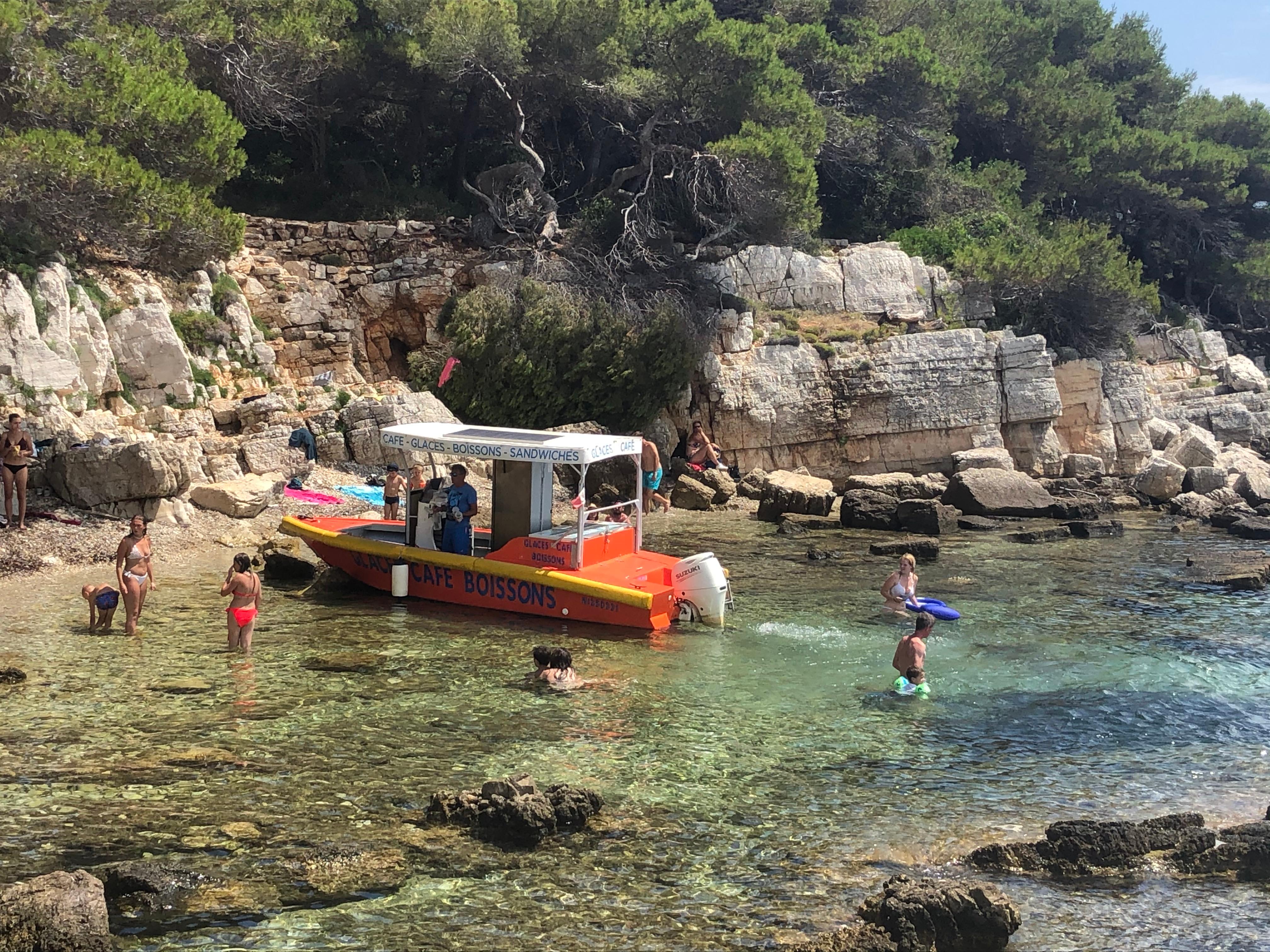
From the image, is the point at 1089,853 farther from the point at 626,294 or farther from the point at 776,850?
the point at 626,294

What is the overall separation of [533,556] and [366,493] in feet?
23.9

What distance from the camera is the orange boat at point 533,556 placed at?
14086 mm

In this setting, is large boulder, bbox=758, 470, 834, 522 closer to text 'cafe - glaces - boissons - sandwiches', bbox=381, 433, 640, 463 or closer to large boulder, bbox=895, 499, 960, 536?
large boulder, bbox=895, 499, 960, 536

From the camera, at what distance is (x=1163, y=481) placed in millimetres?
28312

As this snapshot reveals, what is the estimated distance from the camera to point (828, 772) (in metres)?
9.45

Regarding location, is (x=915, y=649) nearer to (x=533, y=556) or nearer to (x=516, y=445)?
(x=533, y=556)

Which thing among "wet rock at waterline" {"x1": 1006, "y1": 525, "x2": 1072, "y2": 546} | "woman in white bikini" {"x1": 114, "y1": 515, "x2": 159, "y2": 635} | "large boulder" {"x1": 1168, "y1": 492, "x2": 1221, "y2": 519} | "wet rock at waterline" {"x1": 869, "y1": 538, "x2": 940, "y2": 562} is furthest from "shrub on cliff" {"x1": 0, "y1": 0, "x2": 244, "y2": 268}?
"large boulder" {"x1": 1168, "y1": 492, "x2": 1221, "y2": 519}

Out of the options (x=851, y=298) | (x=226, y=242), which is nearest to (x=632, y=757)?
(x=226, y=242)

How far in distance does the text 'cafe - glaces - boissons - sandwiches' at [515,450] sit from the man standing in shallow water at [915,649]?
4.27 metres

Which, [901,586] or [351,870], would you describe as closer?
[351,870]

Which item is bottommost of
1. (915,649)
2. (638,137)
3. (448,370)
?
(915,649)

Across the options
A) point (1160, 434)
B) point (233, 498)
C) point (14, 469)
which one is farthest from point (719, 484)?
point (1160, 434)

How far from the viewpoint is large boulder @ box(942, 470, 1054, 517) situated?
2494cm

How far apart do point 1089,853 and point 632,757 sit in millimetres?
3563
